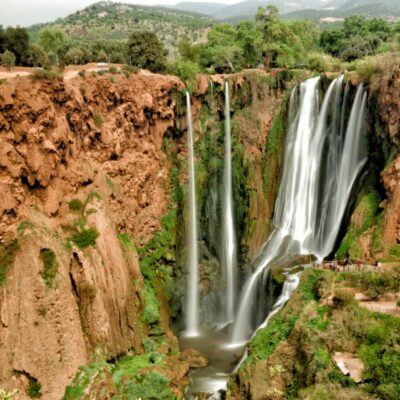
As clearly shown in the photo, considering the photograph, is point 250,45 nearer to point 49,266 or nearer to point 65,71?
point 65,71

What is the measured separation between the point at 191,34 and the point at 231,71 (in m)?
88.4

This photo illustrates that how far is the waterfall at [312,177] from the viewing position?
31.0 metres

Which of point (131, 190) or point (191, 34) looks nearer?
point (131, 190)

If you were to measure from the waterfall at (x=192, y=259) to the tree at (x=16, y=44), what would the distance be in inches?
462

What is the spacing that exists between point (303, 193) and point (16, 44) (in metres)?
22.2

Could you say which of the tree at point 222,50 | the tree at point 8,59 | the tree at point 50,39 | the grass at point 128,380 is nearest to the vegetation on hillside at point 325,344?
the grass at point 128,380

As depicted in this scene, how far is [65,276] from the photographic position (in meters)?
23.2

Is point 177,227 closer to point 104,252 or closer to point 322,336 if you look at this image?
point 104,252

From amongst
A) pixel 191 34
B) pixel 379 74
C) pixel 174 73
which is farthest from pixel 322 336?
pixel 191 34

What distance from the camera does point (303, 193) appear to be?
34.1m

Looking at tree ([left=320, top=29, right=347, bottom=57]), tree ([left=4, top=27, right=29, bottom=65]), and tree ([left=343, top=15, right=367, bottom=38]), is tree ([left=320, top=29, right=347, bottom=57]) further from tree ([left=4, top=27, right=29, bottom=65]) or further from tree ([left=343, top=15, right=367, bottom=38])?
tree ([left=4, top=27, right=29, bottom=65])

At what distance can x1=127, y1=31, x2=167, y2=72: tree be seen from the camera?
3709cm

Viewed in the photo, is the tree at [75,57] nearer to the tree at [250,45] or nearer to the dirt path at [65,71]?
the dirt path at [65,71]

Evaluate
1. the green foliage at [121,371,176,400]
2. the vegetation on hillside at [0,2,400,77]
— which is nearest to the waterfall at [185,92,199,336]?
the vegetation on hillside at [0,2,400,77]
